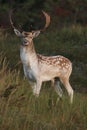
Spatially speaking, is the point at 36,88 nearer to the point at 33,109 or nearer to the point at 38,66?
the point at 38,66

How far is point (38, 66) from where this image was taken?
14391 mm

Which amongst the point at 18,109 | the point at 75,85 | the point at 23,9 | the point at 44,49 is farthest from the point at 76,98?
the point at 23,9

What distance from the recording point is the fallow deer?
14227mm

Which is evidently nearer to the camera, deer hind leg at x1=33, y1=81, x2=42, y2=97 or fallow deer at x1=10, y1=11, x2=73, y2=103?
deer hind leg at x1=33, y1=81, x2=42, y2=97

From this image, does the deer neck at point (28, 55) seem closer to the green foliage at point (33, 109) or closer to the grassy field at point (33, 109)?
the green foliage at point (33, 109)

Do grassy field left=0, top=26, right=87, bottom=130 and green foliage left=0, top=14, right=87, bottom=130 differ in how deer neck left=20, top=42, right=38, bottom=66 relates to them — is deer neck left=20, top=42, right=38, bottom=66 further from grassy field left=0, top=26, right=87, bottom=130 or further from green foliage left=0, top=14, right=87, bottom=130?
grassy field left=0, top=26, right=87, bottom=130

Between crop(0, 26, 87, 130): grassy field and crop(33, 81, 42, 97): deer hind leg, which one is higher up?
crop(0, 26, 87, 130): grassy field

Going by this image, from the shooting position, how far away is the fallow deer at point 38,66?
46.7ft

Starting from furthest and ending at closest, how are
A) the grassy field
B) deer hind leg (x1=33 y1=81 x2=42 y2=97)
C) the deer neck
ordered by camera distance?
the deer neck → deer hind leg (x1=33 y1=81 x2=42 y2=97) → the grassy field

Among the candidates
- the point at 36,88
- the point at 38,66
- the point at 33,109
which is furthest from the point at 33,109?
the point at 38,66

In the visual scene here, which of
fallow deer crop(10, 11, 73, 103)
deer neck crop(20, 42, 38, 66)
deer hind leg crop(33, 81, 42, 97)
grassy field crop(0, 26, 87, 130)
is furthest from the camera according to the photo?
deer neck crop(20, 42, 38, 66)

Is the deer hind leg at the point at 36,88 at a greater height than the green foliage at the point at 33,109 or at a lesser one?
lesser

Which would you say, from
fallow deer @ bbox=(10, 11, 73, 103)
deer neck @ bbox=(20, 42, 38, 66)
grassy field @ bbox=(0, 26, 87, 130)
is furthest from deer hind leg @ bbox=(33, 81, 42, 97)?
deer neck @ bbox=(20, 42, 38, 66)

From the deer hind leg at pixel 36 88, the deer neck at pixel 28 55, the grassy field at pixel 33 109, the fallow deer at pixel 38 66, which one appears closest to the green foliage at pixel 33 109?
the grassy field at pixel 33 109
